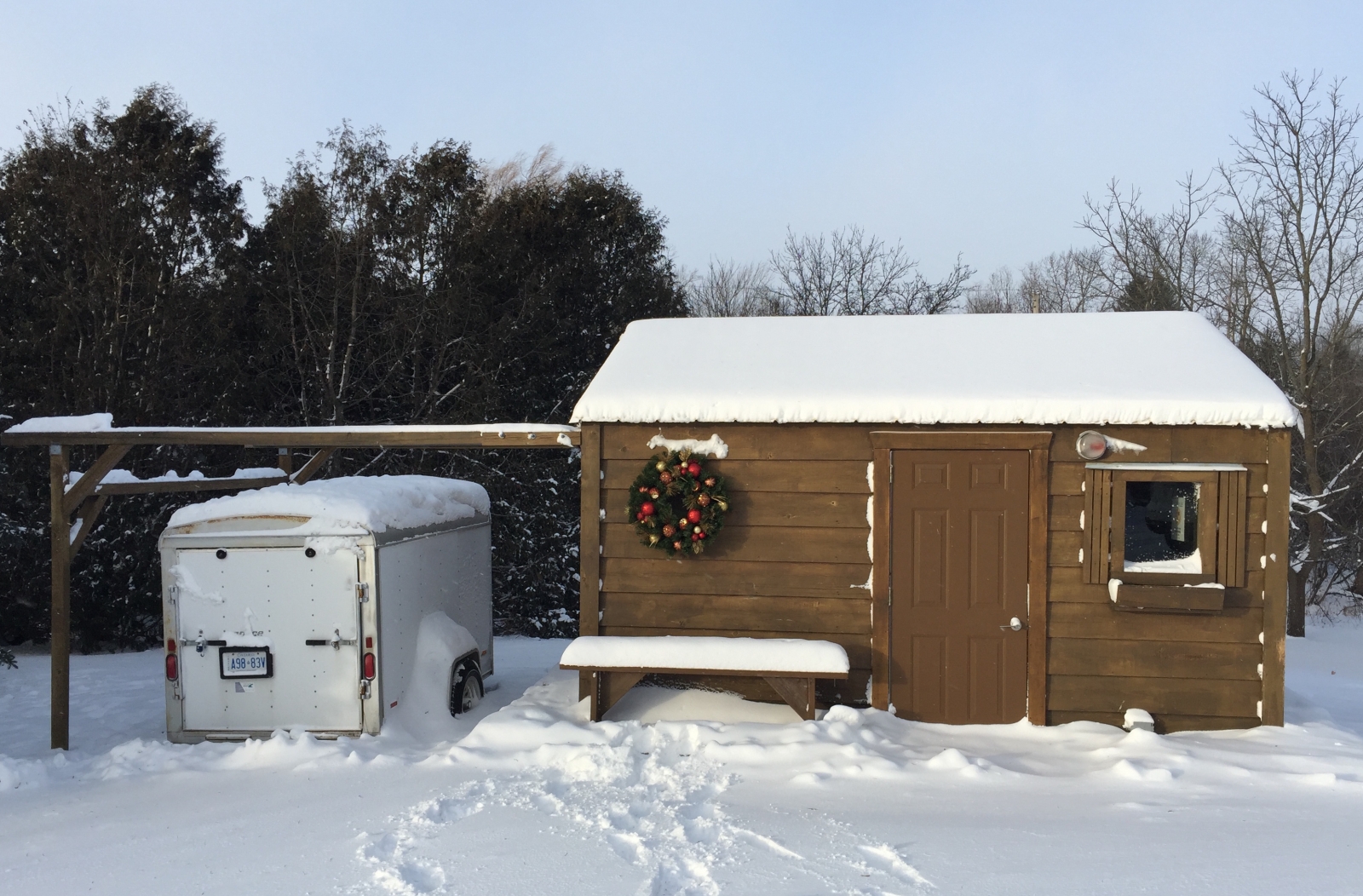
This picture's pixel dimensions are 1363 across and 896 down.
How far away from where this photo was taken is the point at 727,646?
5.93 m

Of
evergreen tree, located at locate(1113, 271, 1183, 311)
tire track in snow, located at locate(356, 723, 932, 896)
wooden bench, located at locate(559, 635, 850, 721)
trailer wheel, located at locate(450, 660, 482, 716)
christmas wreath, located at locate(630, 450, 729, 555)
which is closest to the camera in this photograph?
tire track in snow, located at locate(356, 723, 932, 896)

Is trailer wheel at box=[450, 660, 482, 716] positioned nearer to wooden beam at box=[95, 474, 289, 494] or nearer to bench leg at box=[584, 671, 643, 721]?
bench leg at box=[584, 671, 643, 721]

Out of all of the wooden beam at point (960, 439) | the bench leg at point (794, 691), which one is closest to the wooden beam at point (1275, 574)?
the wooden beam at point (960, 439)

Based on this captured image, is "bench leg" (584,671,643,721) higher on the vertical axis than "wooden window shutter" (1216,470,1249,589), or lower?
lower

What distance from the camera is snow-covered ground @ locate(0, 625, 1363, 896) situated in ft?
12.3

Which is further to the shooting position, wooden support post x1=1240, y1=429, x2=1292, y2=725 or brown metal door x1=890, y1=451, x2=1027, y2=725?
brown metal door x1=890, y1=451, x2=1027, y2=725

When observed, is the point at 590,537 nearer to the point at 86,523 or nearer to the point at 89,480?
the point at 89,480

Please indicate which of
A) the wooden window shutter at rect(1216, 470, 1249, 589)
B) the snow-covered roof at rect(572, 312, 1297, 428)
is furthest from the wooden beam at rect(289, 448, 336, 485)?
the wooden window shutter at rect(1216, 470, 1249, 589)

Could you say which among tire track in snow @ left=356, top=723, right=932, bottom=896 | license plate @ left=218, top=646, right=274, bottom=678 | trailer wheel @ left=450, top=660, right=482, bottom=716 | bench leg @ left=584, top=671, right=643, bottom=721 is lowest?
trailer wheel @ left=450, top=660, right=482, bottom=716

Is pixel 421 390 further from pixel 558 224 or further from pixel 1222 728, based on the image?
pixel 1222 728

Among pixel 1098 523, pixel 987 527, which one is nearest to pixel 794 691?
pixel 987 527

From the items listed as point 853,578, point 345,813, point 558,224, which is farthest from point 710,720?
point 558,224

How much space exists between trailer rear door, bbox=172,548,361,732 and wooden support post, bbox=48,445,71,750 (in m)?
1.24

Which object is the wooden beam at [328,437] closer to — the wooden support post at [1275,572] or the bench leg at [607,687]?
the bench leg at [607,687]
